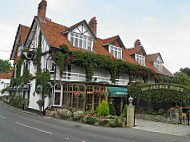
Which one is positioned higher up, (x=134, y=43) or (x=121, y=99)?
(x=134, y=43)

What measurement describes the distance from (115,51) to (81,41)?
7.05 meters

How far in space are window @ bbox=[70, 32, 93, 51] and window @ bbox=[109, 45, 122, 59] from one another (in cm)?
459

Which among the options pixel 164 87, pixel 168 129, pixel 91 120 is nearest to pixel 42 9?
pixel 91 120

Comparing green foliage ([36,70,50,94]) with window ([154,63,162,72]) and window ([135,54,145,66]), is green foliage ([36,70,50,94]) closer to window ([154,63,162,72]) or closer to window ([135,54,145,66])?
window ([135,54,145,66])

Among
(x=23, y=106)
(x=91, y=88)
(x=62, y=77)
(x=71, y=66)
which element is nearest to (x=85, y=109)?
(x=91, y=88)

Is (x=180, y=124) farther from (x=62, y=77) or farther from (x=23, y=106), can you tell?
(x=23, y=106)

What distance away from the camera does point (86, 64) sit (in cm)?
1992

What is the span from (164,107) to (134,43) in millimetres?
21084

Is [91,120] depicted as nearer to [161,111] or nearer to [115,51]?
[161,111]

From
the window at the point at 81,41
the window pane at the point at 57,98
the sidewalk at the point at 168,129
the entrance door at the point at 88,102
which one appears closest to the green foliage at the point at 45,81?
the window pane at the point at 57,98

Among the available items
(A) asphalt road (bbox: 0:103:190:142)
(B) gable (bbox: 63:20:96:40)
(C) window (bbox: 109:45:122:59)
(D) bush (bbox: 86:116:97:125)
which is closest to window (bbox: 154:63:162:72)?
(C) window (bbox: 109:45:122:59)

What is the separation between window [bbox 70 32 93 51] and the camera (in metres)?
21.7

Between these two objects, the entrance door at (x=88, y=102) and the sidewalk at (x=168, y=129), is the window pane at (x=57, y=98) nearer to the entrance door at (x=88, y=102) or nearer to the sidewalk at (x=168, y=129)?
the entrance door at (x=88, y=102)

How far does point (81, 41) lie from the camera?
22.2 meters
